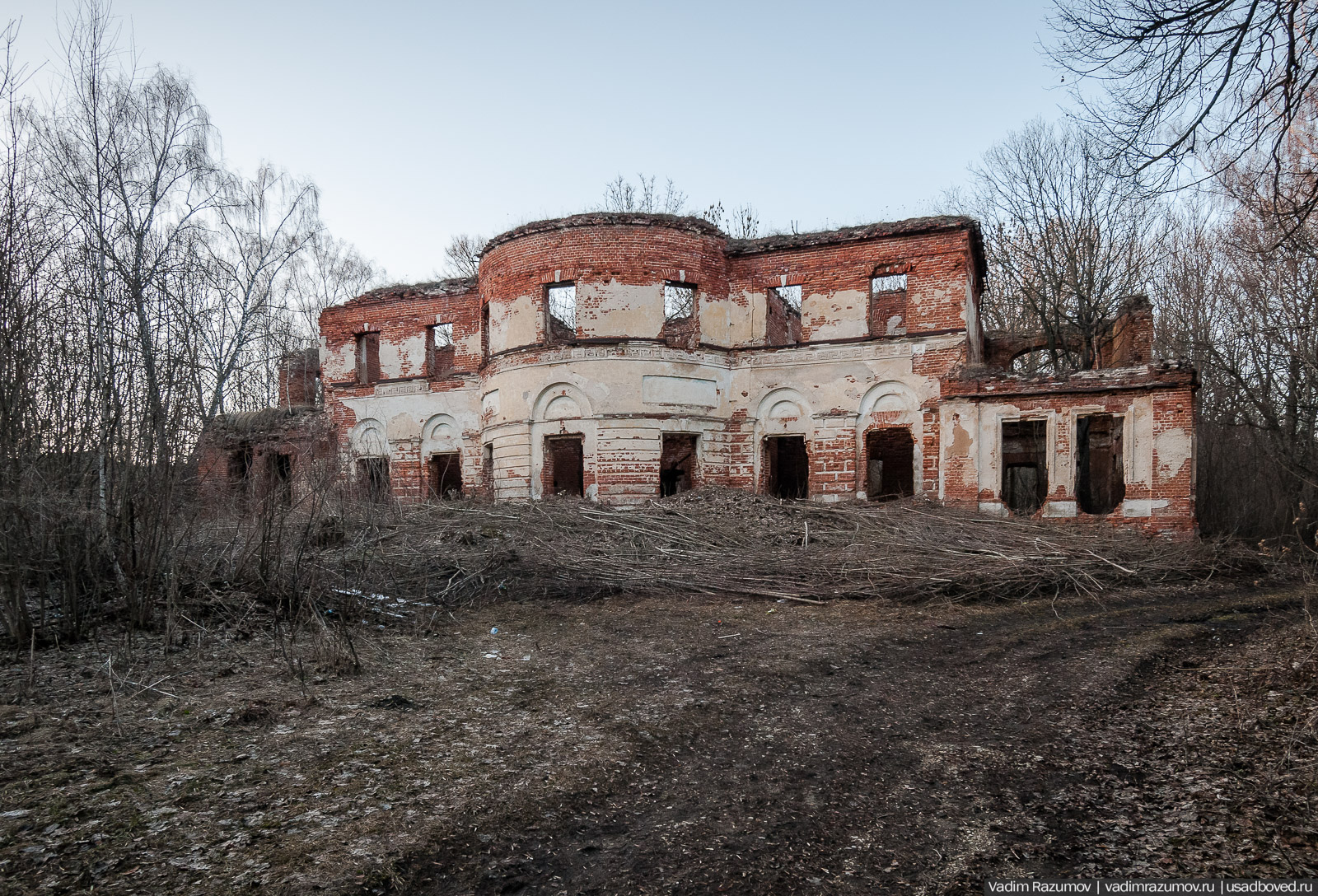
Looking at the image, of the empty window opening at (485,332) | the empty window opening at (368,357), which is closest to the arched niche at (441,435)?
the empty window opening at (485,332)

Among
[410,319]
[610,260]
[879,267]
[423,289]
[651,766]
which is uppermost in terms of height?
[423,289]

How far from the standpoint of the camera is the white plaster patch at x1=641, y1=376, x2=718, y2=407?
17.7 meters

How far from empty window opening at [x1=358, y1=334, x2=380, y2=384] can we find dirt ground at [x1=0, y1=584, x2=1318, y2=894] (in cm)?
1709

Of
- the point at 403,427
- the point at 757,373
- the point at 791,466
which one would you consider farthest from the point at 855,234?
the point at 403,427

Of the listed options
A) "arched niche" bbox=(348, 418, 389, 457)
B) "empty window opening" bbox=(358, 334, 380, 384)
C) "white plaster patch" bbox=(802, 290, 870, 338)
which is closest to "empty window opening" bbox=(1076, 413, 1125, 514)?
"white plaster patch" bbox=(802, 290, 870, 338)

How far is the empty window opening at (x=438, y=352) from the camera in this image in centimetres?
2234

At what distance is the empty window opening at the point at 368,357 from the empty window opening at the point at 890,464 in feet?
47.7

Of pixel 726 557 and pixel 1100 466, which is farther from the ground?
pixel 1100 466

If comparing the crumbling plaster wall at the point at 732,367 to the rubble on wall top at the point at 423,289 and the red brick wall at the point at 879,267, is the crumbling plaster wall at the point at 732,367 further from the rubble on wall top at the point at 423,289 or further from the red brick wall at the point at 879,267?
the rubble on wall top at the point at 423,289

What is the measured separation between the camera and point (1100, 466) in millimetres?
24125

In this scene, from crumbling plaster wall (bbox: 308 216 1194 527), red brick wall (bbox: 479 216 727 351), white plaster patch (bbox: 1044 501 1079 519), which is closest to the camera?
white plaster patch (bbox: 1044 501 1079 519)

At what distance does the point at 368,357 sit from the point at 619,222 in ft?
32.4

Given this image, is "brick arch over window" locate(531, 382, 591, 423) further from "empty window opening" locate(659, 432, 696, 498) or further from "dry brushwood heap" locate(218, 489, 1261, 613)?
"dry brushwood heap" locate(218, 489, 1261, 613)

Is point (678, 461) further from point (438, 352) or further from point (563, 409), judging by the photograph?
point (438, 352)
